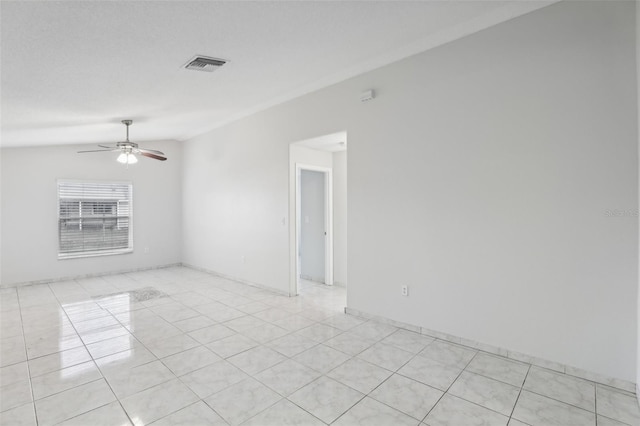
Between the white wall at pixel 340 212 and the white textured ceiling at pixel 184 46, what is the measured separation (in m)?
1.45

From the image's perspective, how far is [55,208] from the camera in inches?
242

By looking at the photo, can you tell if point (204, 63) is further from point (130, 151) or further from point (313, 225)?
point (313, 225)

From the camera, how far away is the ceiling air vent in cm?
311

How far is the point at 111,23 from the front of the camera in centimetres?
224

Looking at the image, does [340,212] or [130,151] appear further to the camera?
[340,212]

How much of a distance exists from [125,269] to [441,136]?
22.3ft

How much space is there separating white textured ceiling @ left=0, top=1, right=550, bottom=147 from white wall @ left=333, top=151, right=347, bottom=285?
57.1 inches

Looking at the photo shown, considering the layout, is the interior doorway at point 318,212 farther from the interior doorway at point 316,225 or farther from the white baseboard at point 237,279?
the white baseboard at point 237,279

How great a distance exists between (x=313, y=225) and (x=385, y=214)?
8.09 ft

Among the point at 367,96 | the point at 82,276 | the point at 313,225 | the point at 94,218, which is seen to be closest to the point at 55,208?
the point at 94,218

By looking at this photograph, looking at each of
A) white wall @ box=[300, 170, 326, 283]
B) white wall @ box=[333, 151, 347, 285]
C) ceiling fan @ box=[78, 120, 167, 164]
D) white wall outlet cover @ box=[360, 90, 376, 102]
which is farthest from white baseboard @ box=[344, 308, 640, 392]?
ceiling fan @ box=[78, 120, 167, 164]

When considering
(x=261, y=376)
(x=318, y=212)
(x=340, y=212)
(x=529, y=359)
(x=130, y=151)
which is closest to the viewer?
(x=261, y=376)

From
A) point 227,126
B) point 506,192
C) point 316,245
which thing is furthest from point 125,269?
point 506,192

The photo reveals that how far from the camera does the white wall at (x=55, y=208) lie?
5.76 meters
